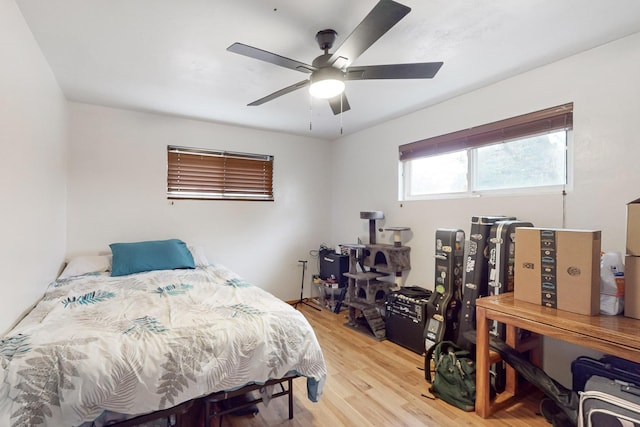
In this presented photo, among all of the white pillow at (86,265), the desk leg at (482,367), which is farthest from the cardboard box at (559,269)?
the white pillow at (86,265)

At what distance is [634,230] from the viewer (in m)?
1.47

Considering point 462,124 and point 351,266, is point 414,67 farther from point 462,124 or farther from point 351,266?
point 351,266

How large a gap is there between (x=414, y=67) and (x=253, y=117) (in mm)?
2252

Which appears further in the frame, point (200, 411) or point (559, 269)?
point (200, 411)

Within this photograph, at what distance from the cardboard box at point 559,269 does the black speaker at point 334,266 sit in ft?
7.24

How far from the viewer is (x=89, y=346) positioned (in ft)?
4.45

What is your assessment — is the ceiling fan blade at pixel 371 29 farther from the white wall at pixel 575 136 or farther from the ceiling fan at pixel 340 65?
the white wall at pixel 575 136

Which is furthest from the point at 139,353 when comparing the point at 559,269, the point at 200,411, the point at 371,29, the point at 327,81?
the point at 559,269

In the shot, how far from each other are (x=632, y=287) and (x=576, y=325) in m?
0.35

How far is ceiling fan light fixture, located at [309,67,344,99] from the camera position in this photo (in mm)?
1732

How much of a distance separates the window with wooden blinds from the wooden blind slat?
1.91 metres

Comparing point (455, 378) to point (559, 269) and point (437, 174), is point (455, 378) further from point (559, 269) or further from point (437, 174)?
point (437, 174)

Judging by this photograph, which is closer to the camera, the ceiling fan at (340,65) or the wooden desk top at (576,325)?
the wooden desk top at (576,325)

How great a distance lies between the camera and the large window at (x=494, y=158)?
2273mm
